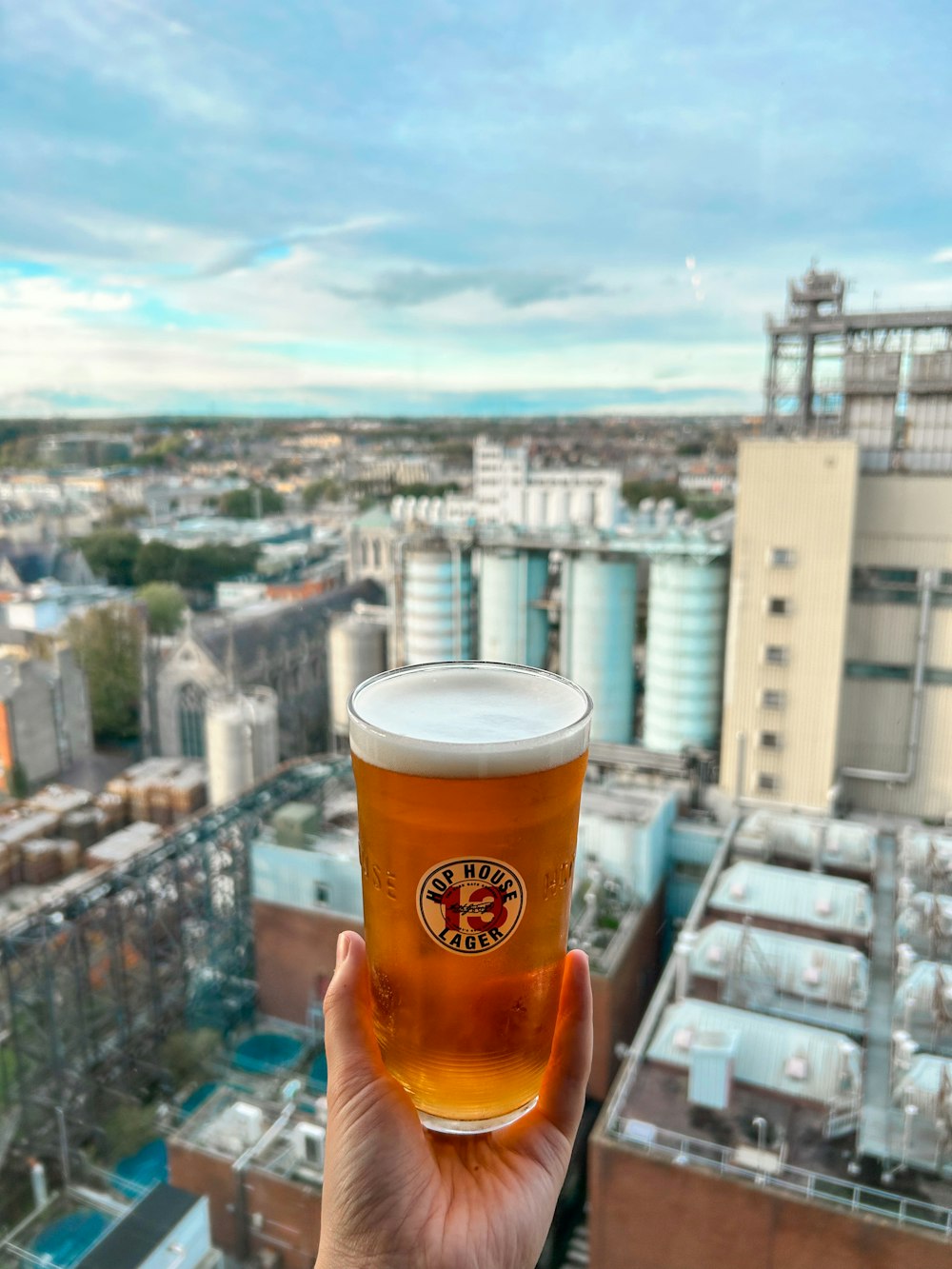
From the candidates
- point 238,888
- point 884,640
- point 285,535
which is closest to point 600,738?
point 884,640

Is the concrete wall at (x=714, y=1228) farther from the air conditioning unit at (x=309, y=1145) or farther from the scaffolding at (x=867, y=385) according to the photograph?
the scaffolding at (x=867, y=385)

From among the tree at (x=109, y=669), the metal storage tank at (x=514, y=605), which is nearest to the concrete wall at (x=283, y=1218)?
the metal storage tank at (x=514, y=605)

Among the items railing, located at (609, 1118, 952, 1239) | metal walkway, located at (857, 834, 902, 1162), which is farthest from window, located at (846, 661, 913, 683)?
railing, located at (609, 1118, 952, 1239)

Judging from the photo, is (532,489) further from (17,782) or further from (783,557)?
(17,782)

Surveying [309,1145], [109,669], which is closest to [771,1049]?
[309,1145]

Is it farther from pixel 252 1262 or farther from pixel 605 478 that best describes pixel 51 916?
pixel 605 478

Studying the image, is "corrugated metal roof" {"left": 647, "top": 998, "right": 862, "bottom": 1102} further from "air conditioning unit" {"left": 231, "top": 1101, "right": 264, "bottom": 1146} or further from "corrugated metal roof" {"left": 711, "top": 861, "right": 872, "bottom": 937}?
"air conditioning unit" {"left": 231, "top": 1101, "right": 264, "bottom": 1146}

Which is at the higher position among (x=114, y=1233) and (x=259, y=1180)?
(x=114, y=1233)
